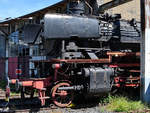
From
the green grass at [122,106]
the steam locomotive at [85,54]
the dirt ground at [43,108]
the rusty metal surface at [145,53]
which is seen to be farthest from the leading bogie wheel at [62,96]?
the rusty metal surface at [145,53]

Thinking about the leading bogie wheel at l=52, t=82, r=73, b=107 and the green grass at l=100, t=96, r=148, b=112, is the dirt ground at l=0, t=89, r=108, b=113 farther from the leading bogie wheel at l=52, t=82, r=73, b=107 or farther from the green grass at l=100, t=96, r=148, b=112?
the green grass at l=100, t=96, r=148, b=112

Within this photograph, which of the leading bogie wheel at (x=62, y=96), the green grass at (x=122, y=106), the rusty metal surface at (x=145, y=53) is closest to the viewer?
the green grass at (x=122, y=106)

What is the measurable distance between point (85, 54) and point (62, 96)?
167cm

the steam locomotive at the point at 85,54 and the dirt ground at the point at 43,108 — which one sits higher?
the steam locomotive at the point at 85,54

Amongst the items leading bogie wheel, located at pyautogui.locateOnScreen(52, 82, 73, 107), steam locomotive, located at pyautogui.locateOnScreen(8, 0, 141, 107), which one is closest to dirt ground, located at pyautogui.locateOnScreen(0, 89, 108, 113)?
leading bogie wheel, located at pyautogui.locateOnScreen(52, 82, 73, 107)

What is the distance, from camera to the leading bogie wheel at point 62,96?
679 cm

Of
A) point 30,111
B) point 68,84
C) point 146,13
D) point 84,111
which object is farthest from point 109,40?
point 30,111

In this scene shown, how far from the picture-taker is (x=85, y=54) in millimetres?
7465

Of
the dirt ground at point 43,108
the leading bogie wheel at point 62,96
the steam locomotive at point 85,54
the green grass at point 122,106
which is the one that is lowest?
the dirt ground at point 43,108

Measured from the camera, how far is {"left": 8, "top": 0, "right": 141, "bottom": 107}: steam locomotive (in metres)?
6.82

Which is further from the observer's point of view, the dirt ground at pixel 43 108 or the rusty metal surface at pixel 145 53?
the rusty metal surface at pixel 145 53

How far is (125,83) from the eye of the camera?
25.5ft

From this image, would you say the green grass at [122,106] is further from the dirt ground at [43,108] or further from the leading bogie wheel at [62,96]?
the leading bogie wheel at [62,96]

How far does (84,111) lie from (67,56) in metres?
1.84
